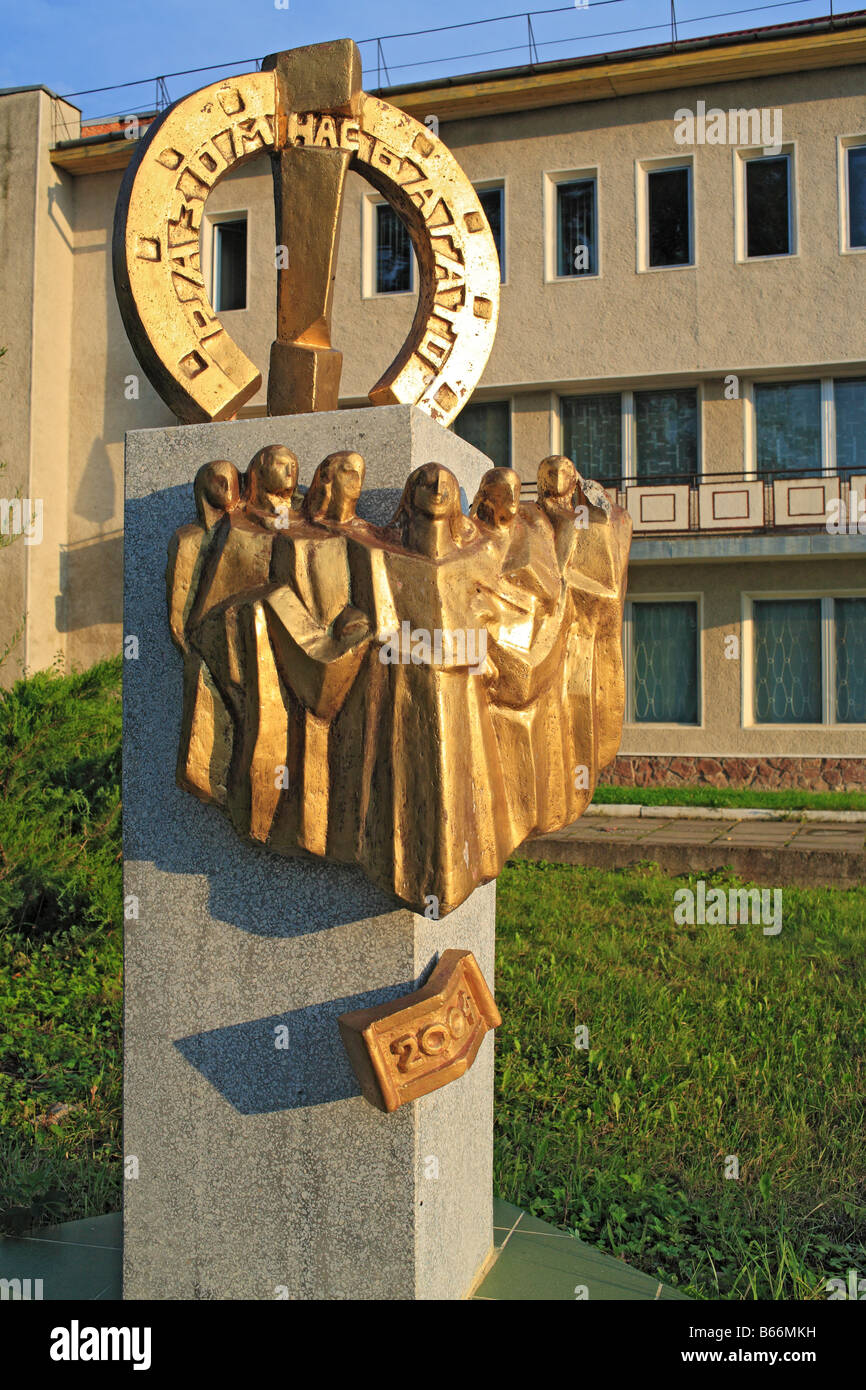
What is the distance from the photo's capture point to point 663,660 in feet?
47.0

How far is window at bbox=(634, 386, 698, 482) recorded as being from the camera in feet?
46.7

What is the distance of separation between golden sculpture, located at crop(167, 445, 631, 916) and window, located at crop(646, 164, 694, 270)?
12.8 metres

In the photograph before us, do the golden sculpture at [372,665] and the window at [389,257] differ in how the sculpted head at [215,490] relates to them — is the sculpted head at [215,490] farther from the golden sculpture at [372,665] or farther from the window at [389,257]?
the window at [389,257]

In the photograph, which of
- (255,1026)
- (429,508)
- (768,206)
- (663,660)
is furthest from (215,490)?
(768,206)

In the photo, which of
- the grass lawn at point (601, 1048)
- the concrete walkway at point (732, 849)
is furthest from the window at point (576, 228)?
the grass lawn at point (601, 1048)

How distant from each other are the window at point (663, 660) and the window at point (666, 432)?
165 cm

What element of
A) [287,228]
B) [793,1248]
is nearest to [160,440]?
[287,228]

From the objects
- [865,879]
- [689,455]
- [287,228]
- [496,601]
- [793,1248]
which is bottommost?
[793,1248]

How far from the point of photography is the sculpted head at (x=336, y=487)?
8.02 feet

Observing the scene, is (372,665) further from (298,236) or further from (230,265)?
(230,265)

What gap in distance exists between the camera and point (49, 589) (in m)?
15.7

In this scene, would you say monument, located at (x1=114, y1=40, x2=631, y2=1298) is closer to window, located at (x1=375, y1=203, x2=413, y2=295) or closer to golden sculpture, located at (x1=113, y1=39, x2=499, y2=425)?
golden sculpture, located at (x1=113, y1=39, x2=499, y2=425)
